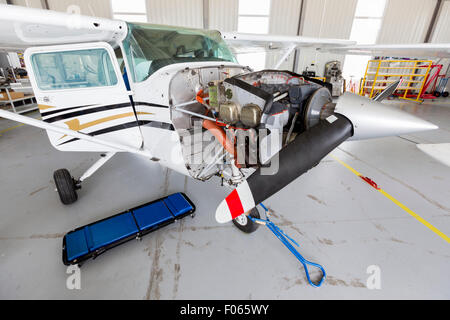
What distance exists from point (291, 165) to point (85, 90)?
242cm

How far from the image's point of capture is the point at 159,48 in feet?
7.45

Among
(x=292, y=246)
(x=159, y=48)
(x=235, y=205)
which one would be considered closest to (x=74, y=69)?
(x=159, y=48)

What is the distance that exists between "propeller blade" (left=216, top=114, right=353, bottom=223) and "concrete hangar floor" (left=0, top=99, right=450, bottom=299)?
2.65 feet

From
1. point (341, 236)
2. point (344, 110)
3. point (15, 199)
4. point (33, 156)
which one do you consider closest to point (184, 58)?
point (344, 110)

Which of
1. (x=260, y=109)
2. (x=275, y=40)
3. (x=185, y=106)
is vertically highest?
(x=275, y=40)

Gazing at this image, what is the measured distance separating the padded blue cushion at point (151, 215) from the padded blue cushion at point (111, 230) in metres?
0.07

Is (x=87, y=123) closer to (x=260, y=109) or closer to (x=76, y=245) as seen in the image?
(x=76, y=245)

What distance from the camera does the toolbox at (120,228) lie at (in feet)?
5.92

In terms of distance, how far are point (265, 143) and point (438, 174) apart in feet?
11.8

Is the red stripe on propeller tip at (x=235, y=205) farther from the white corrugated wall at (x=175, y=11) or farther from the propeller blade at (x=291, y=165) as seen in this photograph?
the white corrugated wall at (x=175, y=11)

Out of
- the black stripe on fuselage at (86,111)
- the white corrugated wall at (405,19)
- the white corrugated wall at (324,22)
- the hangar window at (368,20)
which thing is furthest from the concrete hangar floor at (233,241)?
the white corrugated wall at (405,19)

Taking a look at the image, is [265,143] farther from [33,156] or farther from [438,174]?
[33,156]

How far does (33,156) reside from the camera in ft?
13.1

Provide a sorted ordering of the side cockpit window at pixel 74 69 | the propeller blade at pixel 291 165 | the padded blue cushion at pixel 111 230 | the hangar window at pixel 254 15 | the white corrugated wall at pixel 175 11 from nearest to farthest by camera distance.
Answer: the propeller blade at pixel 291 165 < the padded blue cushion at pixel 111 230 < the side cockpit window at pixel 74 69 < the white corrugated wall at pixel 175 11 < the hangar window at pixel 254 15
